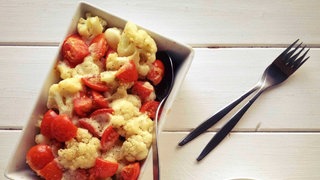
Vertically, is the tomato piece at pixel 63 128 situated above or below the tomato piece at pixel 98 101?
below

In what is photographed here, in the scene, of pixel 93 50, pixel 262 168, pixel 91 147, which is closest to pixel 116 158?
pixel 91 147

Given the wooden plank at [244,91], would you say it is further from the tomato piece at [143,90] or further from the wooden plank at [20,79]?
the wooden plank at [20,79]

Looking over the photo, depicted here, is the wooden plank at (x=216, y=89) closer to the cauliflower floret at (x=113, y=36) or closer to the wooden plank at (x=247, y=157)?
the wooden plank at (x=247, y=157)

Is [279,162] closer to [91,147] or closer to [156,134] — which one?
[156,134]

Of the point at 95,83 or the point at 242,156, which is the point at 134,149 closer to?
the point at 95,83

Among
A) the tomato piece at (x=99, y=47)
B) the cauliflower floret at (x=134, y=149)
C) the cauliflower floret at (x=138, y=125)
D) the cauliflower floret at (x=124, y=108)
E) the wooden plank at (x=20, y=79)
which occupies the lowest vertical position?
the wooden plank at (x=20, y=79)

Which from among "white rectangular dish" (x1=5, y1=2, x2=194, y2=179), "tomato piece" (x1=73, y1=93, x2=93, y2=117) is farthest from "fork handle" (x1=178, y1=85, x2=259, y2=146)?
"tomato piece" (x1=73, y1=93, x2=93, y2=117)

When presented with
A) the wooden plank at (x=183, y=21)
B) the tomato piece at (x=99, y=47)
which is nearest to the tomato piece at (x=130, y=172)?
the tomato piece at (x=99, y=47)

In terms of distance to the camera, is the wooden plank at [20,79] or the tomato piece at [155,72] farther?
the wooden plank at [20,79]
